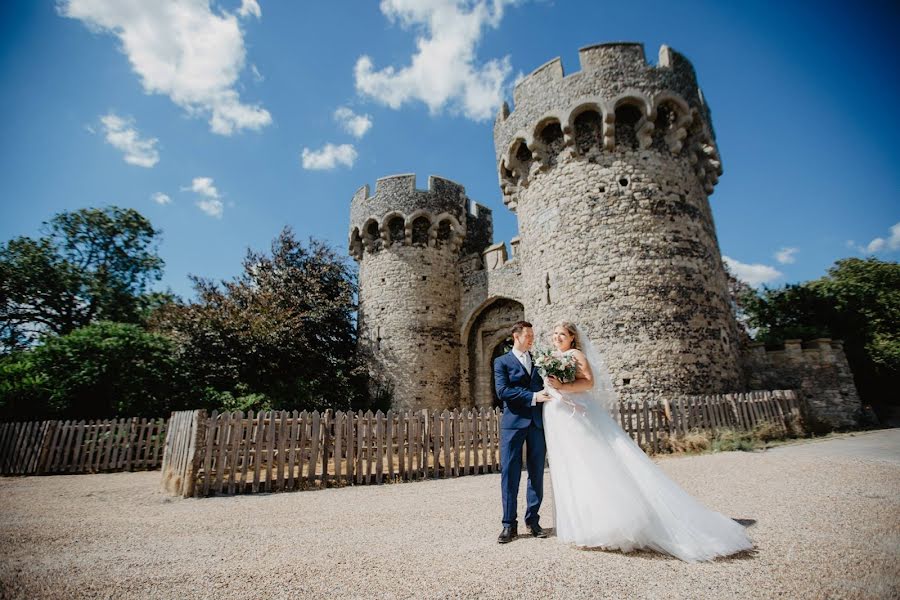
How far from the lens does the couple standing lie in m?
2.92

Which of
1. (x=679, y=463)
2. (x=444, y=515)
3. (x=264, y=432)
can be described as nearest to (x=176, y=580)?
(x=444, y=515)

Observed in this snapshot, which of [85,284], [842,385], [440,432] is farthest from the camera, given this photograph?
[85,284]

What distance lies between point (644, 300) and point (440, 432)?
5795 mm

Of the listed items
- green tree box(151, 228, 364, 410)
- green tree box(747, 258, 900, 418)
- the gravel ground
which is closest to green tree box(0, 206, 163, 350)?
green tree box(151, 228, 364, 410)

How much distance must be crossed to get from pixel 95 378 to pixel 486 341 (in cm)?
1189

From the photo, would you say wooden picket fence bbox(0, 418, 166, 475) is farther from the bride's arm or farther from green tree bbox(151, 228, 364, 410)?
the bride's arm

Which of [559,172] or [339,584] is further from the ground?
[559,172]

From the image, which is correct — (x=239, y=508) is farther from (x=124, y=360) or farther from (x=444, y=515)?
(x=124, y=360)

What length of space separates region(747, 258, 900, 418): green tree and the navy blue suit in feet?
47.1

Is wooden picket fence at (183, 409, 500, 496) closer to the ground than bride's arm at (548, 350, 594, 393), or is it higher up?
closer to the ground

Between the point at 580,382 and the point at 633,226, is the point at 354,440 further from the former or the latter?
the point at 633,226

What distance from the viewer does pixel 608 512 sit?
300cm

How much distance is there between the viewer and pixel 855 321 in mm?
15742

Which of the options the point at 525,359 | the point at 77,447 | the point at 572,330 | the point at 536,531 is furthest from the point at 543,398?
the point at 77,447
